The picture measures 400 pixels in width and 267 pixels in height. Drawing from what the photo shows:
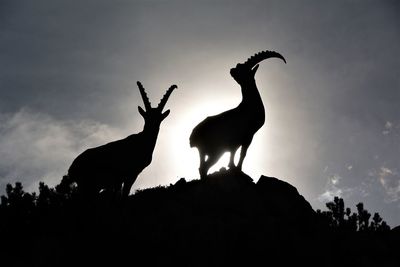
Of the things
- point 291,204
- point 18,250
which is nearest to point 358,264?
point 291,204

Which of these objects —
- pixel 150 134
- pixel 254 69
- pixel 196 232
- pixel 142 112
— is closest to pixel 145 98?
pixel 142 112

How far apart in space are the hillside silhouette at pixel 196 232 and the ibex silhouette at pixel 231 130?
0.62m

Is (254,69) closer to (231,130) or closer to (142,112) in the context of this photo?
(231,130)

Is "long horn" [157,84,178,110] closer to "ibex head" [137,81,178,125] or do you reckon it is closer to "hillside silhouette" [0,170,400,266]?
"ibex head" [137,81,178,125]

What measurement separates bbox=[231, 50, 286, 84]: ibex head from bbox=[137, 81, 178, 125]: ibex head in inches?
81.0

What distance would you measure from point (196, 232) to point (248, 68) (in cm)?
550

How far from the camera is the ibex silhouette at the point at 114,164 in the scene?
12516 mm

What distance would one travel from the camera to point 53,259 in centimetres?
1059

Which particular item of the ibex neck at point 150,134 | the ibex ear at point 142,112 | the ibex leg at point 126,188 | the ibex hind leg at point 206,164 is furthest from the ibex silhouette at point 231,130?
the ibex leg at point 126,188

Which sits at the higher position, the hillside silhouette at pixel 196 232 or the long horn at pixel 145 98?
the long horn at pixel 145 98

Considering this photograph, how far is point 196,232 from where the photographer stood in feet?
37.5

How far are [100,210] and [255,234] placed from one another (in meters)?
4.11

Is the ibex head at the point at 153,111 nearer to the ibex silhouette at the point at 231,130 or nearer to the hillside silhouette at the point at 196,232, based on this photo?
the ibex silhouette at the point at 231,130

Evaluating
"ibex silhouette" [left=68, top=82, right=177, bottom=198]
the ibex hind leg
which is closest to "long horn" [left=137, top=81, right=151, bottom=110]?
"ibex silhouette" [left=68, top=82, right=177, bottom=198]
